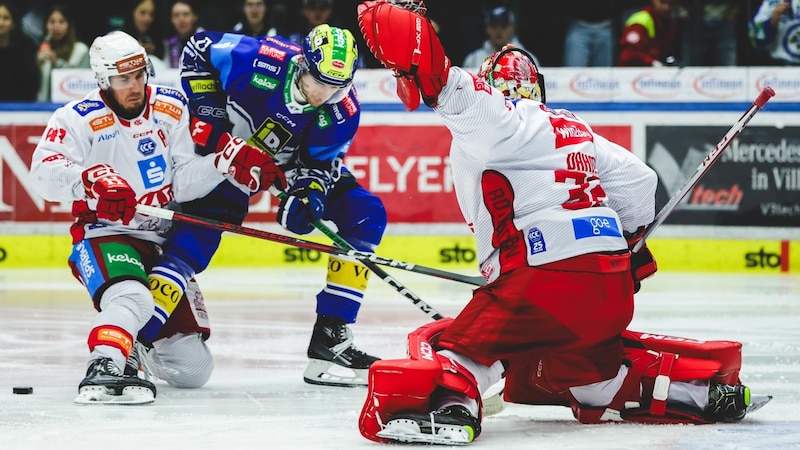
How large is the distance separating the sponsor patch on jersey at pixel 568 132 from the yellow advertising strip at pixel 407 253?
485 cm

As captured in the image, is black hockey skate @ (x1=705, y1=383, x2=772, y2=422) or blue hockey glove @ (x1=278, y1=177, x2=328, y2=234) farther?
blue hockey glove @ (x1=278, y1=177, x2=328, y2=234)

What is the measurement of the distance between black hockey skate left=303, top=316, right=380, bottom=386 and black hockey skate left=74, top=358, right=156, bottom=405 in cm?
74

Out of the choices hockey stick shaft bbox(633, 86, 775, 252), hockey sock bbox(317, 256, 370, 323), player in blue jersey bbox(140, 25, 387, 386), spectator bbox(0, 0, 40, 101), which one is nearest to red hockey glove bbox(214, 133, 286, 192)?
player in blue jersey bbox(140, 25, 387, 386)

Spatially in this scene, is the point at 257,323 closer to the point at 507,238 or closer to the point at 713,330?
the point at 713,330

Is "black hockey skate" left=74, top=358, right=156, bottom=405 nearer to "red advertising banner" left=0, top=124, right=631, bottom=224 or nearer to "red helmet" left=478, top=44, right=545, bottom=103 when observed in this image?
"red helmet" left=478, top=44, right=545, bottom=103

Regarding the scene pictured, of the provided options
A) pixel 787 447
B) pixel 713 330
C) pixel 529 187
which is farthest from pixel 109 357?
pixel 713 330

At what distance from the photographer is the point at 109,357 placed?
3.93 metres

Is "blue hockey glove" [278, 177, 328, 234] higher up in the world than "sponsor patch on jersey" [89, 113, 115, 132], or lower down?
lower down

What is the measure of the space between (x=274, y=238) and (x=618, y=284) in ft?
4.24

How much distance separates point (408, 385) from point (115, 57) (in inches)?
60.4

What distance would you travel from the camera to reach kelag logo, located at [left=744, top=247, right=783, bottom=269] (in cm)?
823

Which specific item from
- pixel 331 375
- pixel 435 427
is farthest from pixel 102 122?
pixel 435 427

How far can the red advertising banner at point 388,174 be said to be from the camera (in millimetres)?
8469

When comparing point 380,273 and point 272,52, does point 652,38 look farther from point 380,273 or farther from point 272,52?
point 380,273
